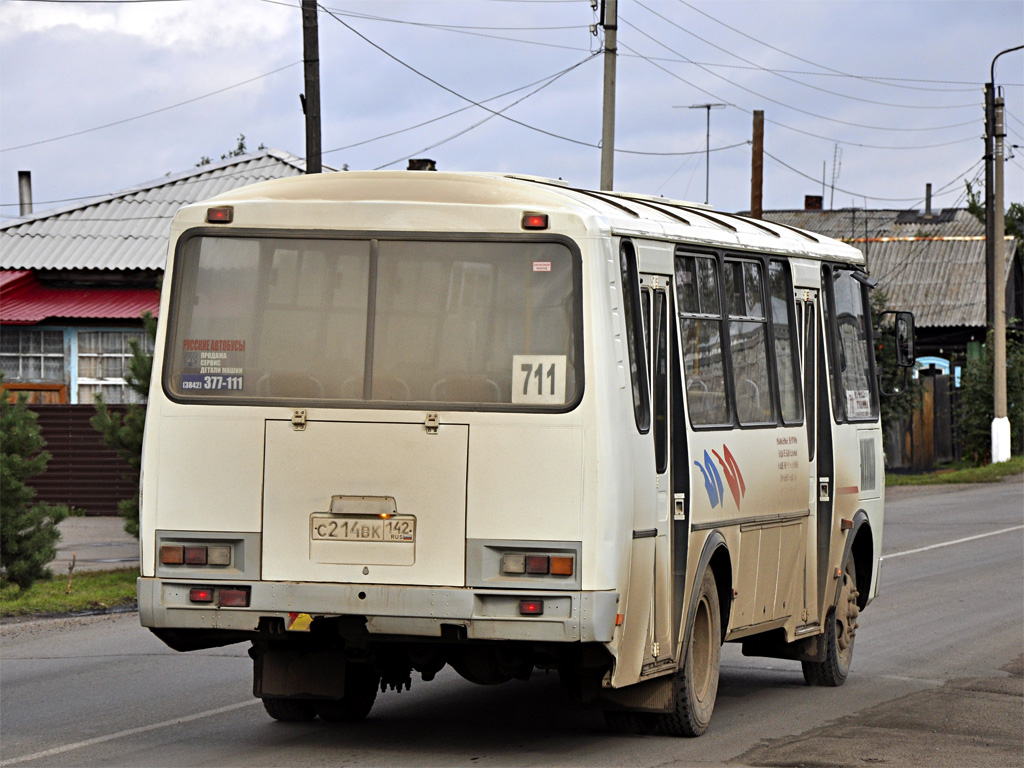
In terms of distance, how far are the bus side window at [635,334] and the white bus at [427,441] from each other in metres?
0.02

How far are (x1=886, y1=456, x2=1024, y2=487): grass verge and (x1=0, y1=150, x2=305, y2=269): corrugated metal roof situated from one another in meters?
13.8

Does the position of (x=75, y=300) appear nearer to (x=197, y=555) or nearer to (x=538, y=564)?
(x=197, y=555)

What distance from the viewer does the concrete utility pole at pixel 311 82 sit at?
21.0 meters

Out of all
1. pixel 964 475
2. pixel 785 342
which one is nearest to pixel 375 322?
pixel 785 342

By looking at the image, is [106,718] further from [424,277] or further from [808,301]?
[808,301]

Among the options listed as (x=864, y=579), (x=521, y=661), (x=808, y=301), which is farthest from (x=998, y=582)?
(x=521, y=661)

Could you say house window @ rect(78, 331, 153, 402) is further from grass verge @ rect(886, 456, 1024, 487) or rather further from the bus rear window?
the bus rear window

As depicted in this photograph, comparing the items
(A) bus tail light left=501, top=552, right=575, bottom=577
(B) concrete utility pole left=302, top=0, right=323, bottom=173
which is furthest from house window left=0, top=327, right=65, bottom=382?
(A) bus tail light left=501, top=552, right=575, bottom=577

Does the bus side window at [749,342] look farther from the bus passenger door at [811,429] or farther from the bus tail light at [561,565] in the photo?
the bus tail light at [561,565]

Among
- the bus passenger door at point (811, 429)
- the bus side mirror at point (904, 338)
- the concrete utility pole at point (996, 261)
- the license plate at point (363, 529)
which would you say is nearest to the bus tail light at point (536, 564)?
the license plate at point (363, 529)

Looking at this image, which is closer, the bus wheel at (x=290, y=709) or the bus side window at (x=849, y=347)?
the bus wheel at (x=290, y=709)

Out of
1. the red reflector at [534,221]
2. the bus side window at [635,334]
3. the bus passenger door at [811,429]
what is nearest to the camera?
the red reflector at [534,221]

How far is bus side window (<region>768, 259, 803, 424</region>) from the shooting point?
412 inches

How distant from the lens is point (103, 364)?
28.8m
